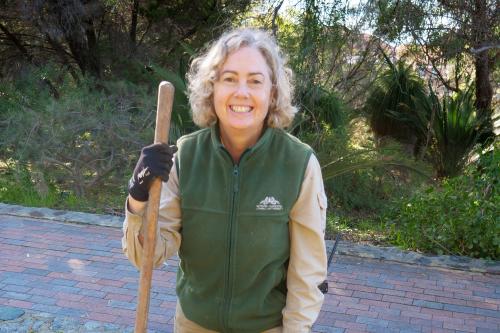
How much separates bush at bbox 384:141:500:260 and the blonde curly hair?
3.87 metres

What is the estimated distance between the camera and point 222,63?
206 cm

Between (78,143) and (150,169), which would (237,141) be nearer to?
(150,169)

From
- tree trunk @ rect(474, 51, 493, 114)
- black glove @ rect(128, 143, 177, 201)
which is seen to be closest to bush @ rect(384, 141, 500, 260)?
tree trunk @ rect(474, 51, 493, 114)

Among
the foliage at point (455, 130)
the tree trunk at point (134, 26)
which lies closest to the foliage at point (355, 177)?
the foliage at point (455, 130)

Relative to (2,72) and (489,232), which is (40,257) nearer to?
(489,232)

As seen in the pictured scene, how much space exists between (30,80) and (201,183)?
8.34 m

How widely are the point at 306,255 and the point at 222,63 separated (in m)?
0.70

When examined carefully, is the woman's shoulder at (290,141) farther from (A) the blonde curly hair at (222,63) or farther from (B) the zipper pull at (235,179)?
(B) the zipper pull at (235,179)

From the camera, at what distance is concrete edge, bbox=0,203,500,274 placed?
535cm

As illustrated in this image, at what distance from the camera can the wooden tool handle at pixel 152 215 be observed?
6.56 feet

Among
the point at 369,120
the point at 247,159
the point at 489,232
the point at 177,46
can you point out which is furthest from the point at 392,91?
the point at 247,159

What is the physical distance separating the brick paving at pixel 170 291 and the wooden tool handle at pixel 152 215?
2.06m

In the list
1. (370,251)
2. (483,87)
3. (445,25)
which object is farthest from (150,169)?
(483,87)

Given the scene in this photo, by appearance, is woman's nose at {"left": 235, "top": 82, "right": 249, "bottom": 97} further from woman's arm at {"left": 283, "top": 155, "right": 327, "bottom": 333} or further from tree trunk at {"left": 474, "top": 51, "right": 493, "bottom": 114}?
tree trunk at {"left": 474, "top": 51, "right": 493, "bottom": 114}
